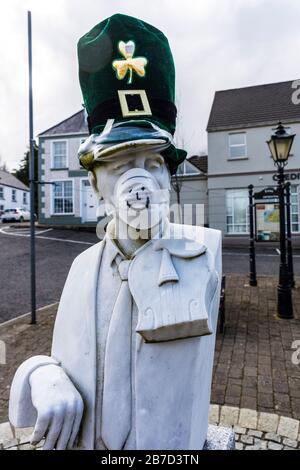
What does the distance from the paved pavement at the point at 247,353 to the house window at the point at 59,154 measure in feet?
44.5

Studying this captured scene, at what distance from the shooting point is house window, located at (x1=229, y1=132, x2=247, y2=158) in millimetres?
15031

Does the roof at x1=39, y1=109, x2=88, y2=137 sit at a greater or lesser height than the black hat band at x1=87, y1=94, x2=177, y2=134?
greater

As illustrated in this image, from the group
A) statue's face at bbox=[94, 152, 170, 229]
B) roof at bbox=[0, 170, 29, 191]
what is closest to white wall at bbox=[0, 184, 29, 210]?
roof at bbox=[0, 170, 29, 191]

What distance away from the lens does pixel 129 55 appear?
1.09 m

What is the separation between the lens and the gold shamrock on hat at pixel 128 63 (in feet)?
3.54

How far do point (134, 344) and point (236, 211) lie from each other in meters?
14.6

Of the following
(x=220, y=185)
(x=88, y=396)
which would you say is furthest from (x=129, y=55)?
(x=220, y=185)

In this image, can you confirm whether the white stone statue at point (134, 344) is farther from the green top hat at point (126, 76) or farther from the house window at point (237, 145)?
the house window at point (237, 145)

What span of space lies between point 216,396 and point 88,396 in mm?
2293

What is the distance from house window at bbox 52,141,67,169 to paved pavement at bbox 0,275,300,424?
13557mm

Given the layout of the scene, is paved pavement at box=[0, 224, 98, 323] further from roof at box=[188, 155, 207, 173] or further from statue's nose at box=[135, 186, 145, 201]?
roof at box=[188, 155, 207, 173]
